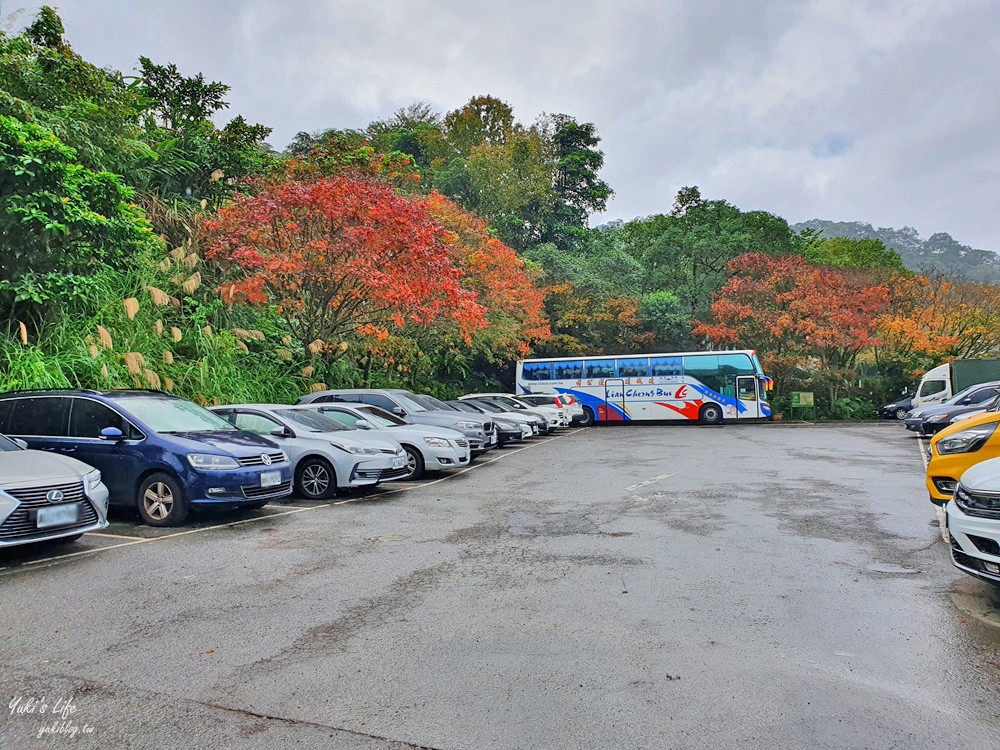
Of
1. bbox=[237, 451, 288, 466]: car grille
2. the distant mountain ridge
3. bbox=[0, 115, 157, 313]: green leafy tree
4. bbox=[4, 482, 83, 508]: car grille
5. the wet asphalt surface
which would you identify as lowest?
the wet asphalt surface

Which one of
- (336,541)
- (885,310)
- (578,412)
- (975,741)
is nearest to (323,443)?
(336,541)

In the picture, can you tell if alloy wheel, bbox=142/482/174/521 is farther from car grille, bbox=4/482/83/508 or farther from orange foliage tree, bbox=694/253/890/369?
orange foliage tree, bbox=694/253/890/369

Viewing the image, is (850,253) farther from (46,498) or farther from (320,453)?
(46,498)

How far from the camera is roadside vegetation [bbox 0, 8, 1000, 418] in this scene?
12.5 metres

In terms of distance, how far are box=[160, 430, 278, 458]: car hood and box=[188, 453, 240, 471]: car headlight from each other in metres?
0.07

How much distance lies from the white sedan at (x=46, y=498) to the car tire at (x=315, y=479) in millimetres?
3522

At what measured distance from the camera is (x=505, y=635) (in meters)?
4.42

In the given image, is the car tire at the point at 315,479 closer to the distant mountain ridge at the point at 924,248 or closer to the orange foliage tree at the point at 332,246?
the orange foliage tree at the point at 332,246

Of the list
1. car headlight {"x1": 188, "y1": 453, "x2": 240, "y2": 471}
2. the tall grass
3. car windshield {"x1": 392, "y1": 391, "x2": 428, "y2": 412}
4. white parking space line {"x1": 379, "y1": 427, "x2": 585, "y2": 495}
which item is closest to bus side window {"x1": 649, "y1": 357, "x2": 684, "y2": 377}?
white parking space line {"x1": 379, "y1": 427, "x2": 585, "y2": 495}

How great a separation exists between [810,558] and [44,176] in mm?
12414

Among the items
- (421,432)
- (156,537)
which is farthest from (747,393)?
(156,537)

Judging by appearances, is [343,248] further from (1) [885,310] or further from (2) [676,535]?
(1) [885,310]

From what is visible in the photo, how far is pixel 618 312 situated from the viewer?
1350 inches

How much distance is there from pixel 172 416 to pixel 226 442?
1.05 metres
